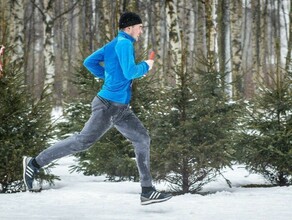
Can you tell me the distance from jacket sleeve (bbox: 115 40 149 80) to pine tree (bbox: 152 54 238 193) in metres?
1.87

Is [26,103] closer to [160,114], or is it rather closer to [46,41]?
[160,114]

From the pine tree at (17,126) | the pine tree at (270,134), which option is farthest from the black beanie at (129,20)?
the pine tree at (270,134)

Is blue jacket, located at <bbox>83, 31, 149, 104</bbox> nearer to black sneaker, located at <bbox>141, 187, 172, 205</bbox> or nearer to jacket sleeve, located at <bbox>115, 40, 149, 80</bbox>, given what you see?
jacket sleeve, located at <bbox>115, 40, 149, 80</bbox>

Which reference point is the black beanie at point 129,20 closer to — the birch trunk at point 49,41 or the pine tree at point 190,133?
the pine tree at point 190,133

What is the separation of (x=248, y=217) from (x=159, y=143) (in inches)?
88.6

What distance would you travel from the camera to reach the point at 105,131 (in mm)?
5785

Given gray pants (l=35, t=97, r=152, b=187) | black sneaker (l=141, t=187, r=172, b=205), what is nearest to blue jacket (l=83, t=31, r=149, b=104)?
gray pants (l=35, t=97, r=152, b=187)

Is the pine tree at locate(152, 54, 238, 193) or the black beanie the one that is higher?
the black beanie

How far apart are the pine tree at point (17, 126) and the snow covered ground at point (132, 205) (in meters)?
0.56

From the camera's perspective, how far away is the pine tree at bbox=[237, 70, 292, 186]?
7.73 metres

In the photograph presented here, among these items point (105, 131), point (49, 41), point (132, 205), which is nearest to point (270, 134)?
point (132, 205)

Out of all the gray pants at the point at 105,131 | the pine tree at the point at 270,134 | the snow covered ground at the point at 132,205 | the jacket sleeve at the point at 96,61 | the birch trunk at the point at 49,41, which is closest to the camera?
the snow covered ground at the point at 132,205

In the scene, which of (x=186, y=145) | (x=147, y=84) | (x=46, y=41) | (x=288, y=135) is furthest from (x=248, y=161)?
(x=46, y=41)

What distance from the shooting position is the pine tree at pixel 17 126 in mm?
7203
